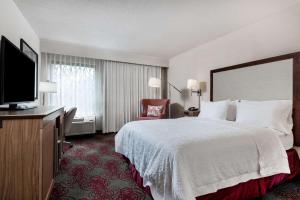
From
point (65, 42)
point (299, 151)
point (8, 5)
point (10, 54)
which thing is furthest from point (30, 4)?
point (299, 151)

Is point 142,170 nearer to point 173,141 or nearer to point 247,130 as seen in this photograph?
point 173,141

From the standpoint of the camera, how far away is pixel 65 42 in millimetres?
3938

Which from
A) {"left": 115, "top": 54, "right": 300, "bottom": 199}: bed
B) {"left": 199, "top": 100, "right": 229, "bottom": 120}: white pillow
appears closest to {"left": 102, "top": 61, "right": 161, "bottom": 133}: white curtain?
{"left": 199, "top": 100, "right": 229, "bottom": 120}: white pillow

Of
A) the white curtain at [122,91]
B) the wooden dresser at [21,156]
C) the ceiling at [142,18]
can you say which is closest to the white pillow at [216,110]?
the ceiling at [142,18]

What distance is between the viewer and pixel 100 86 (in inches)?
182

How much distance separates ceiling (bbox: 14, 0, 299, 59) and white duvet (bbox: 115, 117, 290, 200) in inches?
69.6

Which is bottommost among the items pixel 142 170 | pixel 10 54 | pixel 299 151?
pixel 142 170

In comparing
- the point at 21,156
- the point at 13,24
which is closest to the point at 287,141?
the point at 21,156

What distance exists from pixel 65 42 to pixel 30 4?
164cm

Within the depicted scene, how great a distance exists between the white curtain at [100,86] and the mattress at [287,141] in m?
3.68

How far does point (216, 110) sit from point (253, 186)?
4.67 ft

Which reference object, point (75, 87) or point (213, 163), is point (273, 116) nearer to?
point (213, 163)

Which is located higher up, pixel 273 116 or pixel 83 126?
pixel 273 116

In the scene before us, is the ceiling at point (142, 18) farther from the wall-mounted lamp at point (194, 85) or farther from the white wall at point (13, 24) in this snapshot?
the wall-mounted lamp at point (194, 85)
